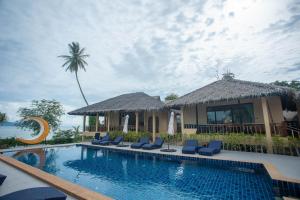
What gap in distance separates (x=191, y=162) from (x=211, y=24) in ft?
33.1

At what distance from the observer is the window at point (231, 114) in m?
12.5

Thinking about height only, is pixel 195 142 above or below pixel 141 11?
below

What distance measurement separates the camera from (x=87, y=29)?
1378cm

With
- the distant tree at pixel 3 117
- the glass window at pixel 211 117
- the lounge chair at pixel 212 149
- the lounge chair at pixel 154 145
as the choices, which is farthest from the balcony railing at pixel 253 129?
the distant tree at pixel 3 117

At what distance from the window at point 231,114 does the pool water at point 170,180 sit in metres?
6.40

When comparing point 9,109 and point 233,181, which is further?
point 9,109

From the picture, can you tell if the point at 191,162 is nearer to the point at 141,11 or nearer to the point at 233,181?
the point at 233,181

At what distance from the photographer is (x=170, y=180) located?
628 centimetres

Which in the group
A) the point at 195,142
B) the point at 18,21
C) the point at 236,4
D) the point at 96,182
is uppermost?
the point at 236,4

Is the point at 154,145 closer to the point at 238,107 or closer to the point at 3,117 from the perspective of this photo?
the point at 238,107

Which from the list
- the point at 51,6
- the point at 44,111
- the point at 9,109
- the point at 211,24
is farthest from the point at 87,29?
the point at 9,109

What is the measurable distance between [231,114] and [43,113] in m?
23.0

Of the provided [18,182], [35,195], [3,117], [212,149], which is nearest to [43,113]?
[3,117]

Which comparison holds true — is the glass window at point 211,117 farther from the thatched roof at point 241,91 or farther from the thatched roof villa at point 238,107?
the thatched roof at point 241,91
